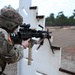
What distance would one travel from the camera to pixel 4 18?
5.87ft

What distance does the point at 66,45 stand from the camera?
8648 millimetres

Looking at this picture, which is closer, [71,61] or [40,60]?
[40,60]

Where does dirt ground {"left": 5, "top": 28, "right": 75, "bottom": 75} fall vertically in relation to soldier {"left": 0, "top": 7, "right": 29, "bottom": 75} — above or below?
below

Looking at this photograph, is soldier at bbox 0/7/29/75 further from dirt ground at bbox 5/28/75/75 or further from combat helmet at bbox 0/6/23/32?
dirt ground at bbox 5/28/75/75

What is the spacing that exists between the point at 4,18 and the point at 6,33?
11 cm

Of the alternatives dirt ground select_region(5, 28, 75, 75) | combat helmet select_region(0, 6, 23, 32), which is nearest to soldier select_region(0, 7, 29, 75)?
combat helmet select_region(0, 6, 23, 32)

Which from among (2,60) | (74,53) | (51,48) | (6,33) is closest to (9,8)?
(6,33)

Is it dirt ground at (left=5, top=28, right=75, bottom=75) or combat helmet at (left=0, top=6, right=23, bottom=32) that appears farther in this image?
dirt ground at (left=5, top=28, right=75, bottom=75)

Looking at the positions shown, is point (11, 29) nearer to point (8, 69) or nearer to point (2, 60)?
point (2, 60)

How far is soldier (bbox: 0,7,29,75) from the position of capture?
1.73 m

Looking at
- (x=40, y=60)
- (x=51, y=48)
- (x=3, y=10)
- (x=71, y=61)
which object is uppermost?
(x=3, y=10)

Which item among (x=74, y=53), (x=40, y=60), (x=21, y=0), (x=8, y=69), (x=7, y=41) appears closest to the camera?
(x=7, y=41)

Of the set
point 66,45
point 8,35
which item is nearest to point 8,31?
point 8,35

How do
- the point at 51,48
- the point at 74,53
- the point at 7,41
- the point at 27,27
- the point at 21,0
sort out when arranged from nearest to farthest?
the point at 7,41
the point at 27,27
the point at 51,48
the point at 21,0
the point at 74,53
